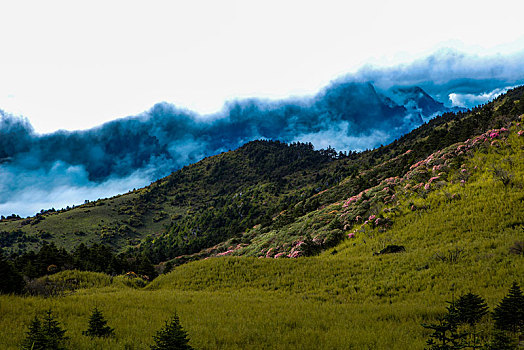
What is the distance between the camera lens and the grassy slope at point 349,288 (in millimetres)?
9258

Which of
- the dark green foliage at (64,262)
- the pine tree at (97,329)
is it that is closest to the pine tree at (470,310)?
the pine tree at (97,329)

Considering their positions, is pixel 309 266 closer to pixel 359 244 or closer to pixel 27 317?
pixel 359 244

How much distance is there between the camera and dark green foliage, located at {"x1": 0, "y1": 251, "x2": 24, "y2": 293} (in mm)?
14852

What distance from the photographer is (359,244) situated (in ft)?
83.0

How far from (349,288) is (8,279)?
1840 centimetres

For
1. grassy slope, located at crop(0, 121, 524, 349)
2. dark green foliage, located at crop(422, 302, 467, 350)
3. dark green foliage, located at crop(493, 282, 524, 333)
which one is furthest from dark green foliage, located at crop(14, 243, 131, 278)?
dark green foliage, located at crop(493, 282, 524, 333)

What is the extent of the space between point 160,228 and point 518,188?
16600 centimetres

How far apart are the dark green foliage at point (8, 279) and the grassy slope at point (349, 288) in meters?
2.71

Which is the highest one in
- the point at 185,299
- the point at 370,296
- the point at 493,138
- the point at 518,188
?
the point at 493,138

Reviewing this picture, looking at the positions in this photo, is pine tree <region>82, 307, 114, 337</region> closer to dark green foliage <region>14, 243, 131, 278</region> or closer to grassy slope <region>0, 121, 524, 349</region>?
grassy slope <region>0, 121, 524, 349</region>

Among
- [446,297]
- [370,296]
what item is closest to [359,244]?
[370,296]

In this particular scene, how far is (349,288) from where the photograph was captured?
53.0ft

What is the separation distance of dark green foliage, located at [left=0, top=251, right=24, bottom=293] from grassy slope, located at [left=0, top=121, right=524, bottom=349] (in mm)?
2705

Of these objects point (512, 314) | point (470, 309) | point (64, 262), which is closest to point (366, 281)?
point (470, 309)
